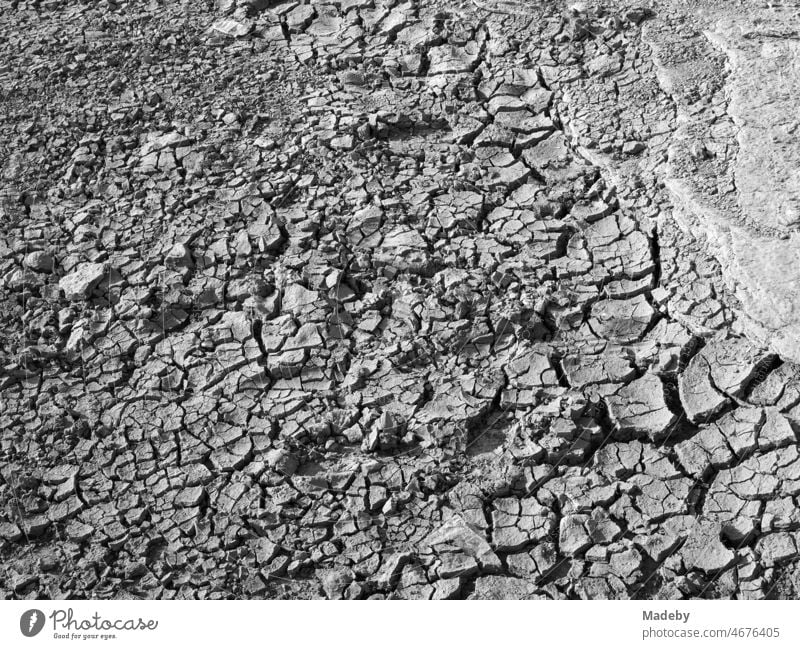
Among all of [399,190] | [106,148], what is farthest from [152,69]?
[399,190]

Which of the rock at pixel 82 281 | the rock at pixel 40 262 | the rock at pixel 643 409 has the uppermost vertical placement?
the rock at pixel 40 262

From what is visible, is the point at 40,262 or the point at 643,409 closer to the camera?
the point at 643,409

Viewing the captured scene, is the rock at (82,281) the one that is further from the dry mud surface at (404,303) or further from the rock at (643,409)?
the rock at (643,409)

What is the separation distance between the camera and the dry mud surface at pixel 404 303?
2932mm

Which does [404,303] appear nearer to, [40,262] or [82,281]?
[82,281]

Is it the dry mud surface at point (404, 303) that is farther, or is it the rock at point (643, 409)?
the rock at point (643, 409)

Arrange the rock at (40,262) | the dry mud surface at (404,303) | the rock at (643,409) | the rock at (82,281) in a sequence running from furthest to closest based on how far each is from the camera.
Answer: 1. the rock at (40,262)
2. the rock at (82,281)
3. the rock at (643,409)
4. the dry mud surface at (404,303)

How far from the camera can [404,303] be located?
138 inches

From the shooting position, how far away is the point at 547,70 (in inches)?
172

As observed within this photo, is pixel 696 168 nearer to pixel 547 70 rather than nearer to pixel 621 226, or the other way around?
pixel 621 226

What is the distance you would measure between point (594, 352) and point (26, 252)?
2280 millimetres

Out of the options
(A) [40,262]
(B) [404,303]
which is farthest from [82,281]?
(B) [404,303]

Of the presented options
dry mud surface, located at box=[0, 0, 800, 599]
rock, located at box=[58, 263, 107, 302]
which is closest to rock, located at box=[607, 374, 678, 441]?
dry mud surface, located at box=[0, 0, 800, 599]

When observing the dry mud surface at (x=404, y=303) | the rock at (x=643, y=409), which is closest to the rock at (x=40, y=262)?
the dry mud surface at (x=404, y=303)
